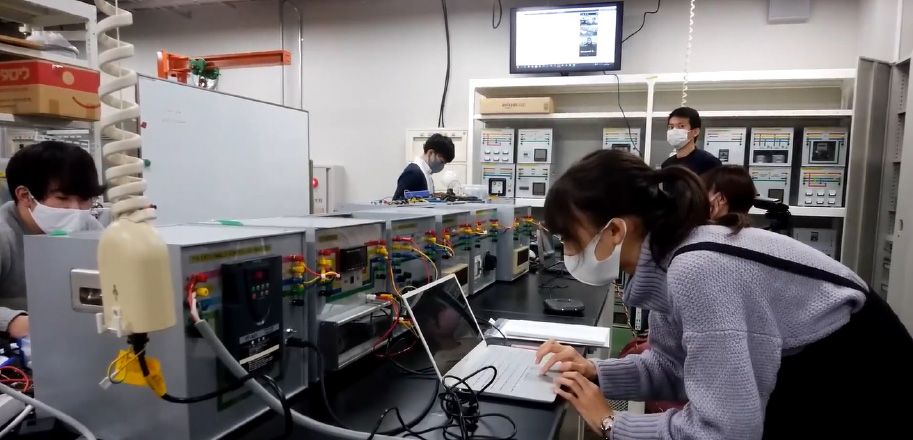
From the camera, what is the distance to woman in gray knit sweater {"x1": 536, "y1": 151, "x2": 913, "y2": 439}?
79 cm

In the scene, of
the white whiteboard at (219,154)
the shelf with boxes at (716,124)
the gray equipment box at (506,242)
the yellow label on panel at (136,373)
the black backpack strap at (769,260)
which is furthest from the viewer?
the shelf with boxes at (716,124)

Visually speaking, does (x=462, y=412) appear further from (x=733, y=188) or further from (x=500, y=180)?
(x=500, y=180)

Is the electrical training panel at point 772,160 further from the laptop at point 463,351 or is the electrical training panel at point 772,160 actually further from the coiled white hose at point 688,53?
the laptop at point 463,351

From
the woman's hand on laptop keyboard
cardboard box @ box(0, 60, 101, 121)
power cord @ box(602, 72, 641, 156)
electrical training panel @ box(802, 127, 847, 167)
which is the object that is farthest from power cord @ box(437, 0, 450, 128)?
the woman's hand on laptop keyboard

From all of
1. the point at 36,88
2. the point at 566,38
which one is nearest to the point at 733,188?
the point at 566,38

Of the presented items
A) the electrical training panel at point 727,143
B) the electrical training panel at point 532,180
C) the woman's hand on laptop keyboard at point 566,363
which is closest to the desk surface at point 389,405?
the woman's hand on laptop keyboard at point 566,363

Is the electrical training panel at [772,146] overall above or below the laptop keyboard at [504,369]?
above

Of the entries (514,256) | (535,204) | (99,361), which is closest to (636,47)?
(535,204)

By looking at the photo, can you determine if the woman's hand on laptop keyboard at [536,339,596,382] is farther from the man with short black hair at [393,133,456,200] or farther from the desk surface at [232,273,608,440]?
the man with short black hair at [393,133,456,200]

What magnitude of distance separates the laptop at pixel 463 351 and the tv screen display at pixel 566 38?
2.83 m

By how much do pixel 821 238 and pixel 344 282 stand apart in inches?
135

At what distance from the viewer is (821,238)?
3449 millimetres

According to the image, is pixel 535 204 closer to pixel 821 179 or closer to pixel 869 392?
pixel 821 179

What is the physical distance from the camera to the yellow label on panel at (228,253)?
85 cm
